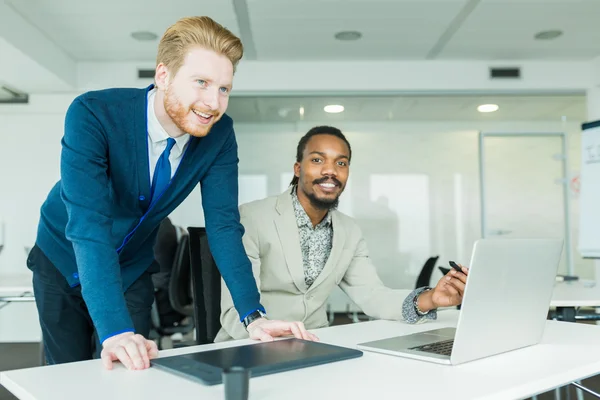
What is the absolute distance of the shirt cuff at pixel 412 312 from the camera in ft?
5.38

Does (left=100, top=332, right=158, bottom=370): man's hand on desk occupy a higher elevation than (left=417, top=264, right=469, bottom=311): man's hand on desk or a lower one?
lower

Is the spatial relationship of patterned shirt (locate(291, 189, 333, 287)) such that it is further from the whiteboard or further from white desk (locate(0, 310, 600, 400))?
the whiteboard

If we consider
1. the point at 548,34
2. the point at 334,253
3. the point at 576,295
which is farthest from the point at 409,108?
the point at 334,253

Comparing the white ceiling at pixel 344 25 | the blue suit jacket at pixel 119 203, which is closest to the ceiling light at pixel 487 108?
the white ceiling at pixel 344 25

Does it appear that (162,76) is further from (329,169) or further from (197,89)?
(329,169)

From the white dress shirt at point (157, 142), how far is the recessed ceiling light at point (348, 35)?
12.9ft

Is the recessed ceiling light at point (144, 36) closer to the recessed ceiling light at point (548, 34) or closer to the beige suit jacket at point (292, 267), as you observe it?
the recessed ceiling light at point (548, 34)

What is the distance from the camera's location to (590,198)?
13.4 ft

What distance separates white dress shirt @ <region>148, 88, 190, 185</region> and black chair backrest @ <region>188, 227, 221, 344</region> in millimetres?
374

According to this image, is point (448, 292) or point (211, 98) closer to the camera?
point (211, 98)

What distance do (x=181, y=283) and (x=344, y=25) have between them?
105 inches

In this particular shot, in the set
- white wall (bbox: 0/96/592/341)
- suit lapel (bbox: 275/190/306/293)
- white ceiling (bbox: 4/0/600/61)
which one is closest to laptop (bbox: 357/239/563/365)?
suit lapel (bbox: 275/190/306/293)

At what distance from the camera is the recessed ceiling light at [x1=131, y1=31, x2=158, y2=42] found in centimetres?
514

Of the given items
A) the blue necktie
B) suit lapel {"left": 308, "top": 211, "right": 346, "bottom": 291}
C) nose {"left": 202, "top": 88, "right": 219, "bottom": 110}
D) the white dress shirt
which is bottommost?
suit lapel {"left": 308, "top": 211, "right": 346, "bottom": 291}
